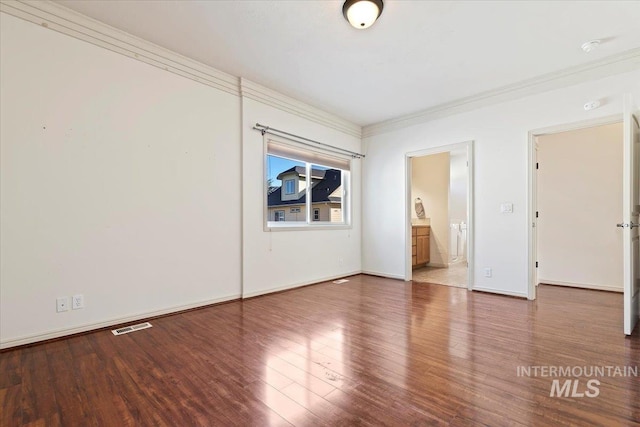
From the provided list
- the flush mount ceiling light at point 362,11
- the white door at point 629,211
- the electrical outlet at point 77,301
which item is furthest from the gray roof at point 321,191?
the white door at point 629,211

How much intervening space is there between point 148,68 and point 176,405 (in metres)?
3.17

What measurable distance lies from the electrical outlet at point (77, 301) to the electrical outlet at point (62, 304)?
0.04 m

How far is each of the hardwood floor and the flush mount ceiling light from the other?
2723 millimetres

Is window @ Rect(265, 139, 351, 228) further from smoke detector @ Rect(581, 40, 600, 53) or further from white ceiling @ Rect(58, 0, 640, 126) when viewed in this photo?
smoke detector @ Rect(581, 40, 600, 53)

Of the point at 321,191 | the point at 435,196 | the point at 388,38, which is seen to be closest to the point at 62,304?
the point at 321,191

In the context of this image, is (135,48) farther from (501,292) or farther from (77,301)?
(501,292)

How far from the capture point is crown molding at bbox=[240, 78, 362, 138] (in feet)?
13.1

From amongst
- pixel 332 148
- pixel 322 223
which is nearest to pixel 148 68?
pixel 332 148

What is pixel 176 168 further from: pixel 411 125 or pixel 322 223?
pixel 411 125

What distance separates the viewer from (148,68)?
3.13 meters

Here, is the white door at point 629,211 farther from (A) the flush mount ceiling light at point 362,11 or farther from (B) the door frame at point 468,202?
(A) the flush mount ceiling light at point 362,11

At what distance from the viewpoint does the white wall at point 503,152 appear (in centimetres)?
354

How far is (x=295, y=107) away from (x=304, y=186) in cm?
125

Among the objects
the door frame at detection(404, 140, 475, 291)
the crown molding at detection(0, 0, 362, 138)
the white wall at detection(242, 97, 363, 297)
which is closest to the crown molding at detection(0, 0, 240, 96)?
the crown molding at detection(0, 0, 362, 138)
